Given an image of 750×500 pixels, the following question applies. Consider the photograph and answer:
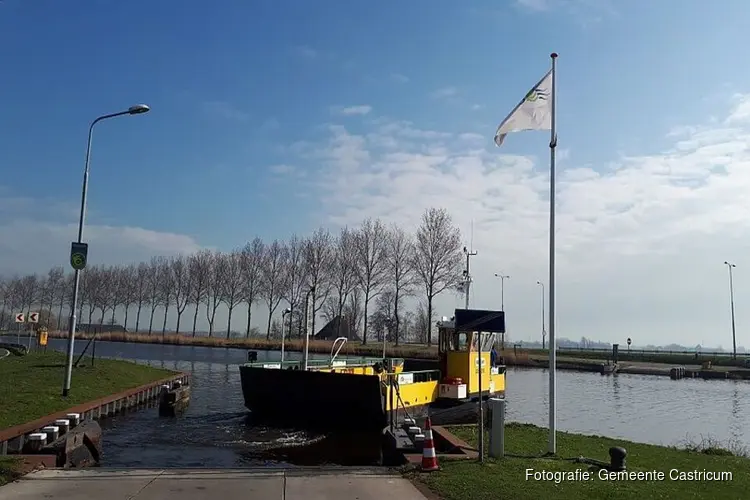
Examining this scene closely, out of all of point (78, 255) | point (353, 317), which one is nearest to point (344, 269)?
point (353, 317)

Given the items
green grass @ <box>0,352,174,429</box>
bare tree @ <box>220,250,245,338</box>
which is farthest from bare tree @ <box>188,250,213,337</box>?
green grass @ <box>0,352,174,429</box>

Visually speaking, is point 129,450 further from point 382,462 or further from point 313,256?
point 313,256

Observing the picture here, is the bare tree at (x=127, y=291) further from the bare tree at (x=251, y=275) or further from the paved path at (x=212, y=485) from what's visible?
the paved path at (x=212, y=485)

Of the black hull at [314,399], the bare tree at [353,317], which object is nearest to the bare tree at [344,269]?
the bare tree at [353,317]

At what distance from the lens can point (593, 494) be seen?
9273mm

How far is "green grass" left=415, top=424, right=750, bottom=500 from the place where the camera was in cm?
922

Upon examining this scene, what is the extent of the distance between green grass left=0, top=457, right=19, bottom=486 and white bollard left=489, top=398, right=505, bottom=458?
327 inches

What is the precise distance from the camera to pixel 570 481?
33.8ft

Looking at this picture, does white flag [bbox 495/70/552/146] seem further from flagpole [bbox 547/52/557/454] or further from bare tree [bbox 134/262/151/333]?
bare tree [bbox 134/262/151/333]

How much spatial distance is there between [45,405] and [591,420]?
22.5m

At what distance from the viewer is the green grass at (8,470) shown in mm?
9172

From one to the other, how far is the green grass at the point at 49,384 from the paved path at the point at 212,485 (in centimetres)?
534

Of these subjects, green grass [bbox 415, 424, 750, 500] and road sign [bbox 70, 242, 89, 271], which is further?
road sign [bbox 70, 242, 89, 271]

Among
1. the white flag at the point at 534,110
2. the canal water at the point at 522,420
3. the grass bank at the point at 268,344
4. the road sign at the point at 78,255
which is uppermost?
the white flag at the point at 534,110
